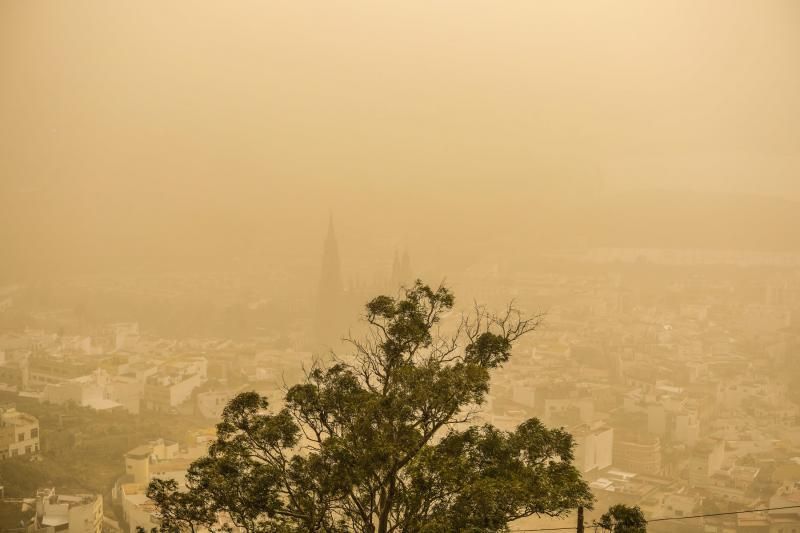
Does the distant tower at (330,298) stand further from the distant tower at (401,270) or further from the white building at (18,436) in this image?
the white building at (18,436)

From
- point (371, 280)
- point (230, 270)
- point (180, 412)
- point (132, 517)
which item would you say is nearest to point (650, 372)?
point (371, 280)

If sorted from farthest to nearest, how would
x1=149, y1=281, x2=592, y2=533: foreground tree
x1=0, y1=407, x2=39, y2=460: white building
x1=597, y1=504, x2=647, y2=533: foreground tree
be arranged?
x1=0, y1=407, x2=39, y2=460: white building
x1=149, y1=281, x2=592, y2=533: foreground tree
x1=597, y1=504, x2=647, y2=533: foreground tree

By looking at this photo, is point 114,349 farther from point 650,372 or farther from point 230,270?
point 650,372

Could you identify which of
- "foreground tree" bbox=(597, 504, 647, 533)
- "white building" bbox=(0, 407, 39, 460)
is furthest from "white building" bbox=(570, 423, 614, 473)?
"foreground tree" bbox=(597, 504, 647, 533)

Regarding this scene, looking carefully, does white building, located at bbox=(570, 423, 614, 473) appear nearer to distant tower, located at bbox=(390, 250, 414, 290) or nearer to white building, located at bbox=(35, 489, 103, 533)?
white building, located at bbox=(35, 489, 103, 533)

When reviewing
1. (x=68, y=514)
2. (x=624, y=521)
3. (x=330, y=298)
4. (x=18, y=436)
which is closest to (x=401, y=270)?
(x=330, y=298)

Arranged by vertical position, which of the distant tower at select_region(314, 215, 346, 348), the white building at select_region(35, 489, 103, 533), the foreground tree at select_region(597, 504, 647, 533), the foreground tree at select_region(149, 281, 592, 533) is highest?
the distant tower at select_region(314, 215, 346, 348)

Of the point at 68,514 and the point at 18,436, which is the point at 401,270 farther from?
the point at 68,514
